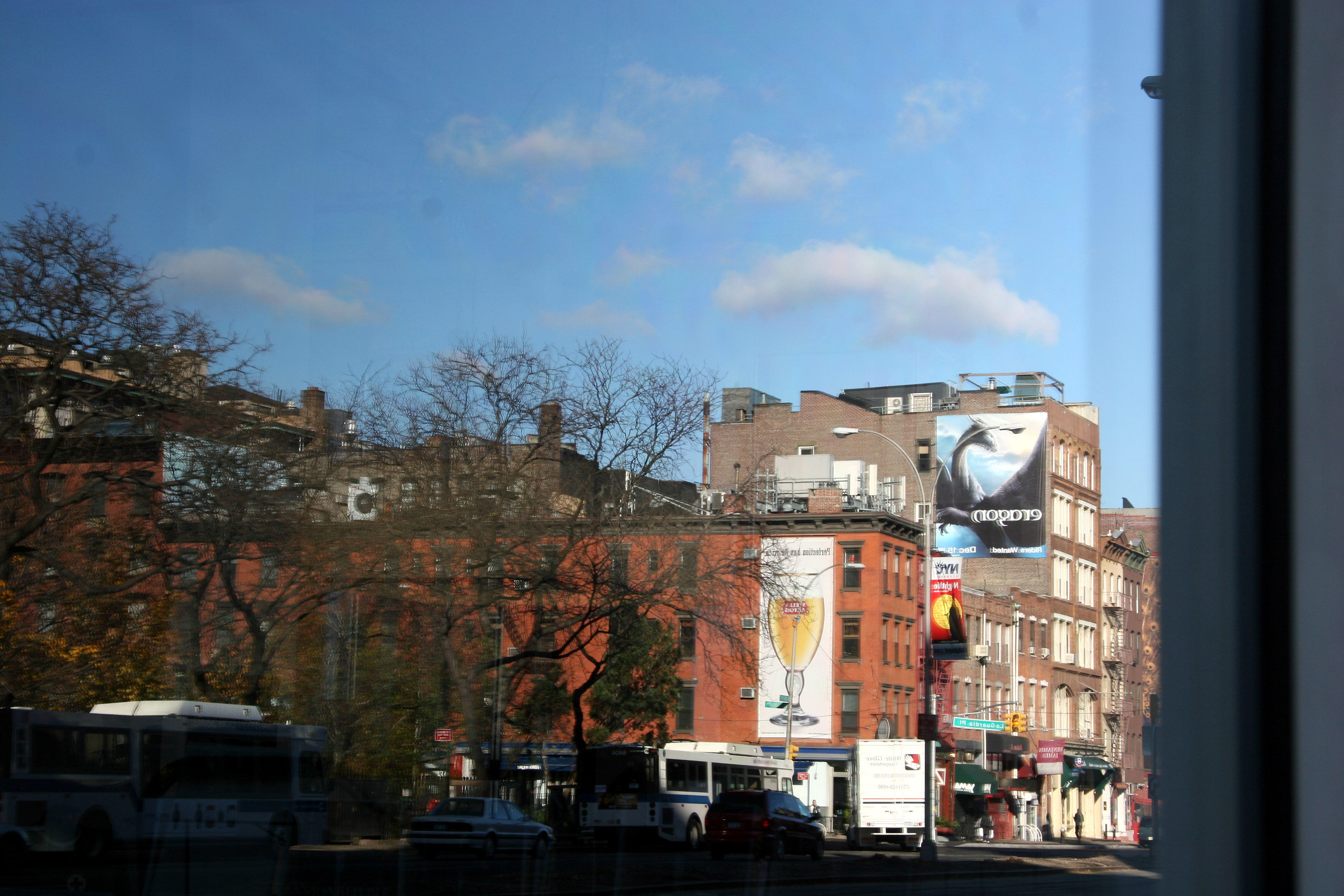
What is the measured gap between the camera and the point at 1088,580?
273 cm

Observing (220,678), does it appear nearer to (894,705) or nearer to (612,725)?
(612,725)

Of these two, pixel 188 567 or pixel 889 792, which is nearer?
pixel 188 567

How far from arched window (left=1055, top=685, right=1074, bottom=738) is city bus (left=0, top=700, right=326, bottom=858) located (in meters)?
11.7

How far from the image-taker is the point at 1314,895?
4.35ft

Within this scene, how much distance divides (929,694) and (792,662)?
3.63 metres

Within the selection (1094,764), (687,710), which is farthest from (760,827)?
(1094,764)

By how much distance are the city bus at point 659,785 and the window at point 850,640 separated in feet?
9.60

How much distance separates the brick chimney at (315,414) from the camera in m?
19.6

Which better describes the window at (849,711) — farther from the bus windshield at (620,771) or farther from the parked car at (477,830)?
the parked car at (477,830)

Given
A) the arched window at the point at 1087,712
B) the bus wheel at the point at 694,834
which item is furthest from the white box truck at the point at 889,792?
the arched window at the point at 1087,712

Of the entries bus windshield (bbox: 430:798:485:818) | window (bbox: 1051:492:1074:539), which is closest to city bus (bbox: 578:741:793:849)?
bus windshield (bbox: 430:798:485:818)

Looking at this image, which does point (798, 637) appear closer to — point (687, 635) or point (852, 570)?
point (852, 570)

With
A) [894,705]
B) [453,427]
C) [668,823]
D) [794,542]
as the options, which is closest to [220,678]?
[453,427]

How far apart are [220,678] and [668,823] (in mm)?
7732
